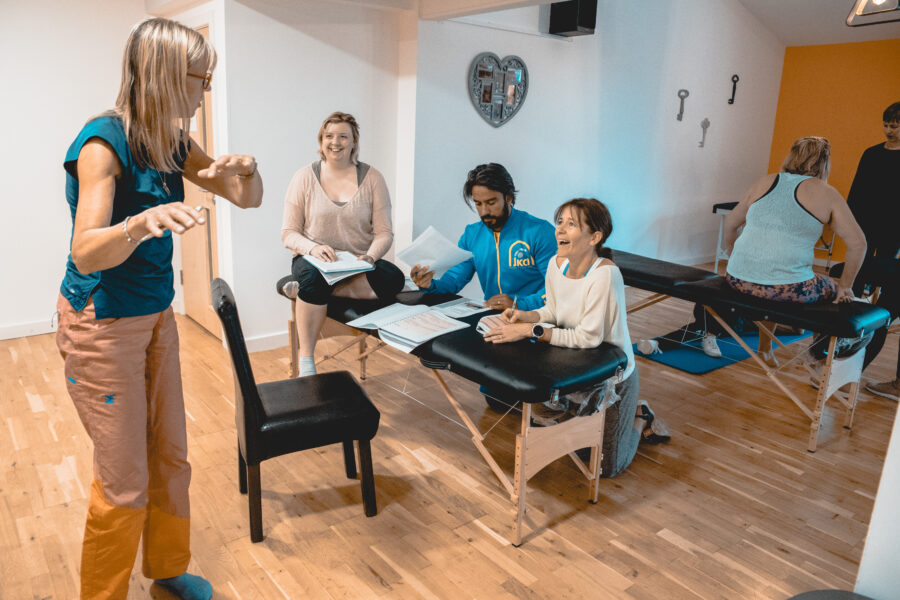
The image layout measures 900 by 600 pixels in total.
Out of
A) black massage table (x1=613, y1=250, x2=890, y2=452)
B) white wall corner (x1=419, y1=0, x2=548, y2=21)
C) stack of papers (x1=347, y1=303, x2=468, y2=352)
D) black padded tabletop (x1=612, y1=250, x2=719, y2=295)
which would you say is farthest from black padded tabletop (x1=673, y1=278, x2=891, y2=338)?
white wall corner (x1=419, y1=0, x2=548, y2=21)

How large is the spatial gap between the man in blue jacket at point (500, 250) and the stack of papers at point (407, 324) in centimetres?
24

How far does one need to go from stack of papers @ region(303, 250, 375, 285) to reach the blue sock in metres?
1.17

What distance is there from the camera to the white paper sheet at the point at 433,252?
2.46m

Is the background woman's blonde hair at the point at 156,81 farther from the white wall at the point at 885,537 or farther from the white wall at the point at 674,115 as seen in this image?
the white wall at the point at 674,115

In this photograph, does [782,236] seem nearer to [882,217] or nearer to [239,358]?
[882,217]

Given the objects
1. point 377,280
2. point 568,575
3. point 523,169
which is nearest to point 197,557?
point 568,575

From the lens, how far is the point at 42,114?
3408 millimetres

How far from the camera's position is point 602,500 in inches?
87.1

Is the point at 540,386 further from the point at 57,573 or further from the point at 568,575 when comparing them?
the point at 57,573

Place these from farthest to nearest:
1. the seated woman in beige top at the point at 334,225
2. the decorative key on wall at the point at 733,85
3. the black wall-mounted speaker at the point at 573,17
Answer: the decorative key on wall at the point at 733,85
the black wall-mounted speaker at the point at 573,17
the seated woman in beige top at the point at 334,225

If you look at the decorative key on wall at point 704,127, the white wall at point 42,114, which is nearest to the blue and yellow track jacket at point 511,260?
the white wall at point 42,114

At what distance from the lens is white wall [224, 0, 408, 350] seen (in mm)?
3197

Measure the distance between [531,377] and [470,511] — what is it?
612 millimetres

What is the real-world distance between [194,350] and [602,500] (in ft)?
7.60
